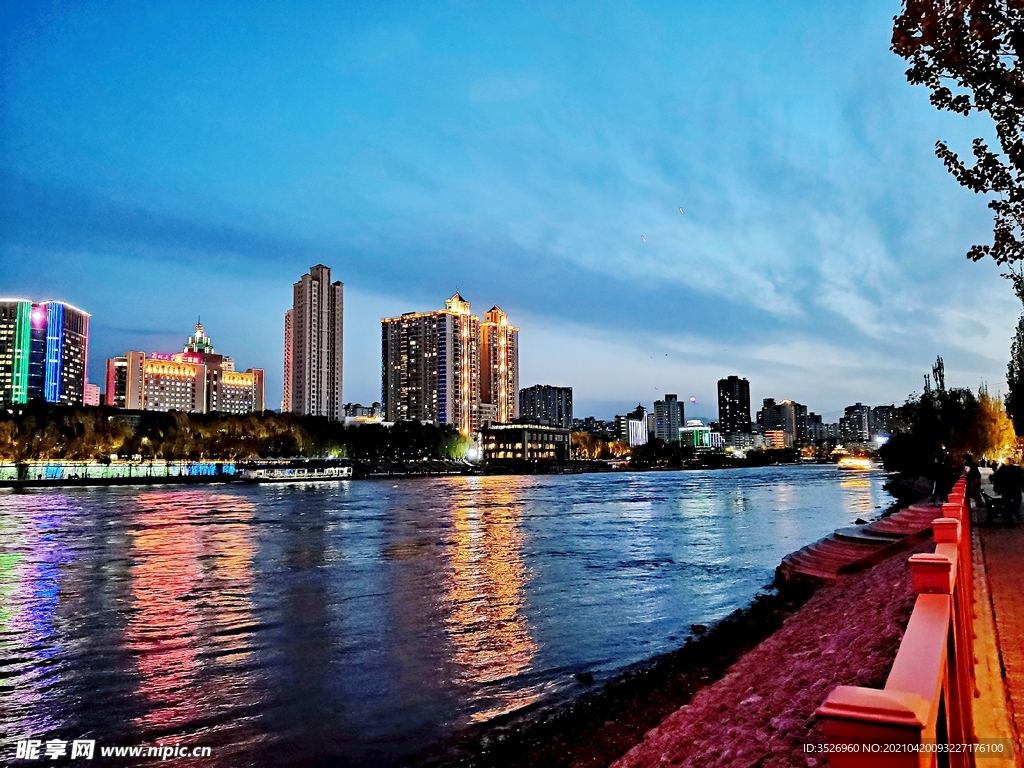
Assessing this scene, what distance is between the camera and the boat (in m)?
160

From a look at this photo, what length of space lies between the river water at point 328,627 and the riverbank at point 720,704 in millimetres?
1002

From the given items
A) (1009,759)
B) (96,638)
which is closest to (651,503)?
(96,638)

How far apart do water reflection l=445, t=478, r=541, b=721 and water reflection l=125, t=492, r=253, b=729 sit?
4.76 m

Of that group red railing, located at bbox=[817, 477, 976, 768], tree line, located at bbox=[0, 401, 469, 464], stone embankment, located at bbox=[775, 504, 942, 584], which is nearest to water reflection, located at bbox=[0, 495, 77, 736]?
red railing, located at bbox=[817, 477, 976, 768]

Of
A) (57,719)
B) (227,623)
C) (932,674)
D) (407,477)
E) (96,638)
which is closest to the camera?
(932,674)

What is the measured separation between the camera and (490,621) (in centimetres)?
1923

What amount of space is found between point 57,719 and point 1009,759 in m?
13.7

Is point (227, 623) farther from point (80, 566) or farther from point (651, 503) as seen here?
point (651, 503)

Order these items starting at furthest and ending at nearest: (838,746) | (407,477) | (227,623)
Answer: (407,477), (227,623), (838,746)

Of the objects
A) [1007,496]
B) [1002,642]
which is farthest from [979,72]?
[1007,496]

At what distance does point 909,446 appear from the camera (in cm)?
8962

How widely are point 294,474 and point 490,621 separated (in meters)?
157

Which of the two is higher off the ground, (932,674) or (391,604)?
(932,674)

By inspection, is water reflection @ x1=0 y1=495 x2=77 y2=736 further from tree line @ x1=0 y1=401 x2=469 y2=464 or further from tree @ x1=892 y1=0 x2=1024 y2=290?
tree line @ x1=0 y1=401 x2=469 y2=464
